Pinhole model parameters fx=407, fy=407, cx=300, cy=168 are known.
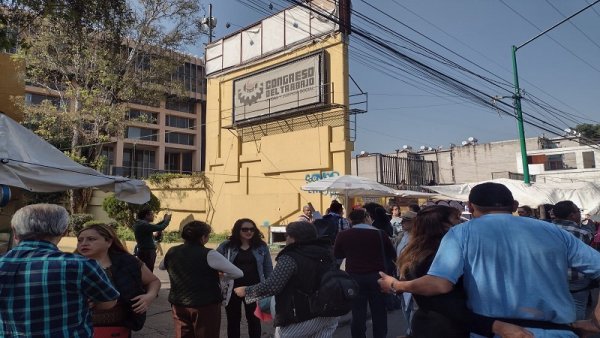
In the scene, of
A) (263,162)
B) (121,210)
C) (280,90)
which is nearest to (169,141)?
(121,210)

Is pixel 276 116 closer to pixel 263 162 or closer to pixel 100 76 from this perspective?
pixel 263 162

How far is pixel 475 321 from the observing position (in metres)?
2.14

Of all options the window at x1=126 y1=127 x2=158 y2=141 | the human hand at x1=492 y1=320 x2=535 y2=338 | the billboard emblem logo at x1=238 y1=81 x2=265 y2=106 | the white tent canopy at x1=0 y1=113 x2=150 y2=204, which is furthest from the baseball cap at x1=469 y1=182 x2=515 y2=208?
the window at x1=126 y1=127 x2=158 y2=141

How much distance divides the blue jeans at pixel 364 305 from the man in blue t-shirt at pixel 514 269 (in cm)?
280

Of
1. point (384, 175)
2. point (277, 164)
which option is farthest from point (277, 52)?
point (384, 175)

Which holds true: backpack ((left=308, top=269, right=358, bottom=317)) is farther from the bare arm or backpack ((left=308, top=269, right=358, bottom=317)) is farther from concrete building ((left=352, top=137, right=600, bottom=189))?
concrete building ((left=352, top=137, right=600, bottom=189))

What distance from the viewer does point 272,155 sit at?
18.1m

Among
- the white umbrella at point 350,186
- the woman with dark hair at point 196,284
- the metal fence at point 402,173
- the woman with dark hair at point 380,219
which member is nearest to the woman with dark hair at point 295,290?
the woman with dark hair at point 196,284

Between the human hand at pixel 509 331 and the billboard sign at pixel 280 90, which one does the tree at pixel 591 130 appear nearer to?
the billboard sign at pixel 280 90

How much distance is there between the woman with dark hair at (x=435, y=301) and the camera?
215 cm

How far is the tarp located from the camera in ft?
32.4

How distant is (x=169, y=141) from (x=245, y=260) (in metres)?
46.5

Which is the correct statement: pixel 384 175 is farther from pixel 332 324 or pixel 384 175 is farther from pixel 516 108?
pixel 332 324

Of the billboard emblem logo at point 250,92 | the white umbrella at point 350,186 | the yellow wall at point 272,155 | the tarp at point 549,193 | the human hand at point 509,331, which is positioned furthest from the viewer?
the billboard emblem logo at point 250,92
